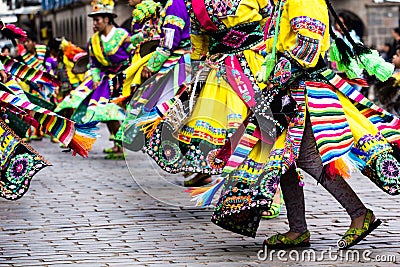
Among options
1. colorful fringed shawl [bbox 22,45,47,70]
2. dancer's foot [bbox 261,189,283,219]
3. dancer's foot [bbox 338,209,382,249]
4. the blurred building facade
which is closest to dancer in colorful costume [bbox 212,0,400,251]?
dancer's foot [bbox 338,209,382,249]

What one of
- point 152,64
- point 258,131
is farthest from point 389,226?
point 152,64

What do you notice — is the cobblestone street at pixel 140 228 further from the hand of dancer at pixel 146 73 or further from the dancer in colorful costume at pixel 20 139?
the hand of dancer at pixel 146 73

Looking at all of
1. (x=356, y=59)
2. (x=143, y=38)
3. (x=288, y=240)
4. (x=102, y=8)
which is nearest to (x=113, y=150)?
(x=102, y=8)

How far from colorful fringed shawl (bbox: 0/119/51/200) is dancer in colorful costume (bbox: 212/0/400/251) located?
1.49 meters

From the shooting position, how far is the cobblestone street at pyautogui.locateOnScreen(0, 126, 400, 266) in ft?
20.5

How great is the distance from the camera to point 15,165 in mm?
7074

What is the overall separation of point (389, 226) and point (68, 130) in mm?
2330

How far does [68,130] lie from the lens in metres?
7.41

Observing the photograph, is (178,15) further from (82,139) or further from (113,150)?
(113,150)

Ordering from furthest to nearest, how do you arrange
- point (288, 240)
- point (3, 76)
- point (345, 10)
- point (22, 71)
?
point (345, 10), point (22, 71), point (3, 76), point (288, 240)

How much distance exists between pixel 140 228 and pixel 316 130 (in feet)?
5.77

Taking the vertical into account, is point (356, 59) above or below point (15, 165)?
above

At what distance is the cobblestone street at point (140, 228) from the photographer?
6242 millimetres

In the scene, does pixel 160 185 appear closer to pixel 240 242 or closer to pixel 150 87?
pixel 150 87
